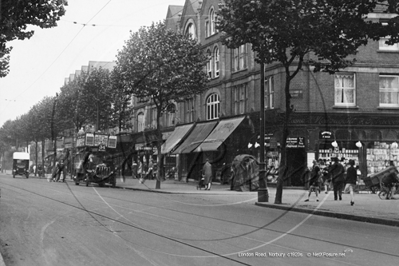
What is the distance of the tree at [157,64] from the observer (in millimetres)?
31312

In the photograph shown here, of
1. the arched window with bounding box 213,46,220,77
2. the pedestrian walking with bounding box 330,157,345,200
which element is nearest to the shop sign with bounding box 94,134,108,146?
the arched window with bounding box 213,46,220,77

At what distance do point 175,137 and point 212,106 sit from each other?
5.02 m

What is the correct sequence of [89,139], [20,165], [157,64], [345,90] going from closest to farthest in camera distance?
[157,64] → [345,90] → [89,139] → [20,165]

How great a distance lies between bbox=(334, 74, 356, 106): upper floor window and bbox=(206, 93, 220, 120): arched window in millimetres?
10289

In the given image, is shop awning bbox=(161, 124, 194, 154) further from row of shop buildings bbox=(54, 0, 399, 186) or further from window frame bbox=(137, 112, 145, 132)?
window frame bbox=(137, 112, 145, 132)

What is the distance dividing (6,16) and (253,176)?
2113 centimetres

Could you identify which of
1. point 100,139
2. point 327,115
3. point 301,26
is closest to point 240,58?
point 327,115

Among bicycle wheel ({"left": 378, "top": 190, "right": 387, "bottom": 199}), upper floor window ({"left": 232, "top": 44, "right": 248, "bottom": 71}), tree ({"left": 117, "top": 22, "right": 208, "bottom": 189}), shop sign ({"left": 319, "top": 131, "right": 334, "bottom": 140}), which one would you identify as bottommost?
bicycle wheel ({"left": 378, "top": 190, "right": 387, "bottom": 199})

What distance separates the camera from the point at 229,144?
3756cm

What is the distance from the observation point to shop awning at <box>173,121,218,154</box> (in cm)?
3953

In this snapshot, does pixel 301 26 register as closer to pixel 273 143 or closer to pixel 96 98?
pixel 273 143

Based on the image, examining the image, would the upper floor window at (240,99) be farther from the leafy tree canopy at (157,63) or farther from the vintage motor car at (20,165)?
the vintage motor car at (20,165)

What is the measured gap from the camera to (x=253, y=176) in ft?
102

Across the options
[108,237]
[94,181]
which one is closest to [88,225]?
[108,237]
